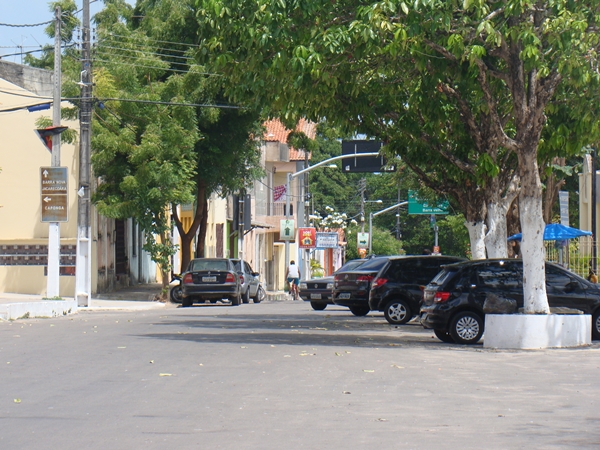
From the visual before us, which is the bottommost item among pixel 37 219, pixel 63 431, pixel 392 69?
pixel 63 431

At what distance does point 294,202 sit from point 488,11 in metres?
48.6

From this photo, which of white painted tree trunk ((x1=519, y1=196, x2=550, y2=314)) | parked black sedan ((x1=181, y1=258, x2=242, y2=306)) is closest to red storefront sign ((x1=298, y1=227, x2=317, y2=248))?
parked black sedan ((x1=181, y1=258, x2=242, y2=306))

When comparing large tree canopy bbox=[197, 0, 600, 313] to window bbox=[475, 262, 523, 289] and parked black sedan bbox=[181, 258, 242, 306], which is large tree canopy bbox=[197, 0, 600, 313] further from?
parked black sedan bbox=[181, 258, 242, 306]

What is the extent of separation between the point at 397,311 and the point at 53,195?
11.0 m

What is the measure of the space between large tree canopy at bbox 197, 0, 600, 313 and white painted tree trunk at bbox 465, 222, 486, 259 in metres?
5.03

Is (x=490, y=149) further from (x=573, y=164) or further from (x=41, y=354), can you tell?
(x=573, y=164)

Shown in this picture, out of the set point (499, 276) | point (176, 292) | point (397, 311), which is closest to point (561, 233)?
point (397, 311)

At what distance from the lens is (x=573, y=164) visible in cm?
3759

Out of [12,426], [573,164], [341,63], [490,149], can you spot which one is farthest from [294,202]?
Result: [12,426]

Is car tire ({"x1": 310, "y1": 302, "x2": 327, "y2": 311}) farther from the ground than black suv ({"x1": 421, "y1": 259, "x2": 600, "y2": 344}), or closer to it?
closer to it

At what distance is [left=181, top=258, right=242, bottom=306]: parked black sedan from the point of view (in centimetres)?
3152

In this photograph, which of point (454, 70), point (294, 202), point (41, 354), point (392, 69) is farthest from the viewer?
point (294, 202)

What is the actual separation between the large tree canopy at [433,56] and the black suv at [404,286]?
4090mm

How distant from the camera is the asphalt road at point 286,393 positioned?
26.6 feet
